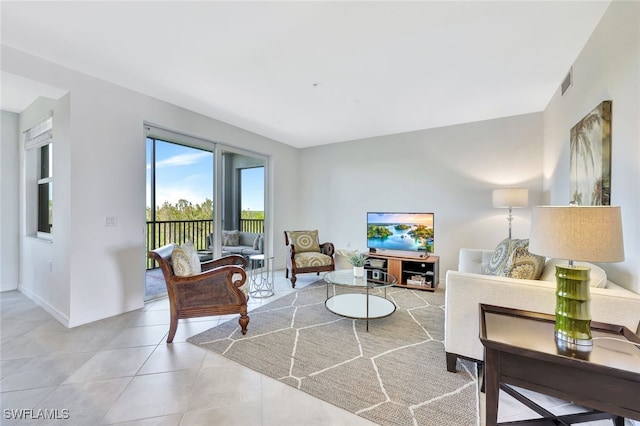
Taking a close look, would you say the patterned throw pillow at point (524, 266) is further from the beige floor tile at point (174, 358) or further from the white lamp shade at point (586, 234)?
the beige floor tile at point (174, 358)

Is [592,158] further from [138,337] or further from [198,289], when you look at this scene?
[138,337]

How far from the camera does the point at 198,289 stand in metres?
2.42

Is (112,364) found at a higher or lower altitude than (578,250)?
lower

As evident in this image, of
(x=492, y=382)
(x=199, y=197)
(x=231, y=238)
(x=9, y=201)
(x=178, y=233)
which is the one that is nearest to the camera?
(x=492, y=382)

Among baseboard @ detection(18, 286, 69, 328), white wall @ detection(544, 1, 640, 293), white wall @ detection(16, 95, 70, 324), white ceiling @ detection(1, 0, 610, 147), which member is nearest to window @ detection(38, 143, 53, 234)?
white wall @ detection(16, 95, 70, 324)

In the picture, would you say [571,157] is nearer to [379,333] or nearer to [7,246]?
[379,333]

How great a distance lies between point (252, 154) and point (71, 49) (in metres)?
2.73

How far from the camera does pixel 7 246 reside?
363 cm

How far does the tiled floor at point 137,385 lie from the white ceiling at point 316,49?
7.90 ft

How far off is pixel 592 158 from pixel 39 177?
5979 mm

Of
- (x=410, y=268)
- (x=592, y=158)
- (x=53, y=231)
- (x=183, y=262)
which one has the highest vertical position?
(x=592, y=158)

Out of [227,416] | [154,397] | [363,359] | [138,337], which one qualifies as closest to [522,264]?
[363,359]

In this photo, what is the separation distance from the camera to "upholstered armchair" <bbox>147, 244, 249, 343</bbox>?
238cm

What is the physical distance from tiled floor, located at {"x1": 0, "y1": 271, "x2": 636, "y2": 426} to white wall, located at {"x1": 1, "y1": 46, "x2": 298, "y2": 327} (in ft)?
1.34
